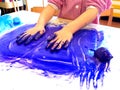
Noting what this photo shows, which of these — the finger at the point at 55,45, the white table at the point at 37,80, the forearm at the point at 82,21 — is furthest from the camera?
the forearm at the point at 82,21

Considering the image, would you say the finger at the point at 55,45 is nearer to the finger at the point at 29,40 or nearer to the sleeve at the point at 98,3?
the finger at the point at 29,40

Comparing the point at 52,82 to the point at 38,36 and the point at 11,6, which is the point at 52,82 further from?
the point at 11,6

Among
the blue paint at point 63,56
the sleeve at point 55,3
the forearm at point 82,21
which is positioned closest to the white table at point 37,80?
the blue paint at point 63,56

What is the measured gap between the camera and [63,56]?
61cm

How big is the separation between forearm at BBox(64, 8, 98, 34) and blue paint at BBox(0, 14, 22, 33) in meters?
0.27

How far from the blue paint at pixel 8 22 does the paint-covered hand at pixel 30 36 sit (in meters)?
0.15

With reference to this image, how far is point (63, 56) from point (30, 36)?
181 millimetres

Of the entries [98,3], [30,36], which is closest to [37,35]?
[30,36]

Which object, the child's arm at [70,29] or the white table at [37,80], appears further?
the child's arm at [70,29]

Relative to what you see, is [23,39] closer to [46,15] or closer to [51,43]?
[51,43]

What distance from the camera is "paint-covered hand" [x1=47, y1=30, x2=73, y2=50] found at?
0.66m

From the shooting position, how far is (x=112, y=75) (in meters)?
0.54

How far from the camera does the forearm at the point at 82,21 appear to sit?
77 cm

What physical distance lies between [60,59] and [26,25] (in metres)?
0.36
